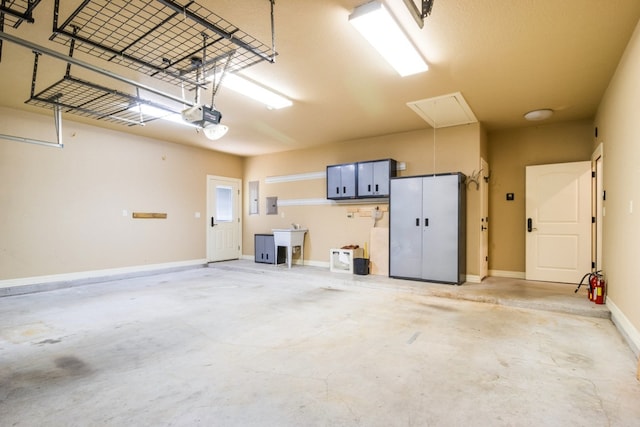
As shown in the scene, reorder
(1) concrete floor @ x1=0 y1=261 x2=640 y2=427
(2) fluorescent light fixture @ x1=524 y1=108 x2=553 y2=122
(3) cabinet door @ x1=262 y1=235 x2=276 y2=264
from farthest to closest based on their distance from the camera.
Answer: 1. (3) cabinet door @ x1=262 y1=235 x2=276 y2=264
2. (2) fluorescent light fixture @ x1=524 y1=108 x2=553 y2=122
3. (1) concrete floor @ x1=0 y1=261 x2=640 y2=427

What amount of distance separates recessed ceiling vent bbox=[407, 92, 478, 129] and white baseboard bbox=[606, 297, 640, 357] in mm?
3130

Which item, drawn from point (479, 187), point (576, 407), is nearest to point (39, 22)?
point (576, 407)

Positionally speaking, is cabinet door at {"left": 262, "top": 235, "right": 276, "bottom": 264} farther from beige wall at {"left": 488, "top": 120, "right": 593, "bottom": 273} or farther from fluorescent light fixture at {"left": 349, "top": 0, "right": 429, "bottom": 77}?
fluorescent light fixture at {"left": 349, "top": 0, "right": 429, "bottom": 77}

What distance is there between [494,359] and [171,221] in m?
6.67

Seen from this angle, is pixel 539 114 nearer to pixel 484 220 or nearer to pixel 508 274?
pixel 484 220

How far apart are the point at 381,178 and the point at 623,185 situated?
3462 millimetres

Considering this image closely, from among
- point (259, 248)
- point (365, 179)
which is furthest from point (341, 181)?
point (259, 248)

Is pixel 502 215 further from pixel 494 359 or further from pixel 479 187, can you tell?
pixel 494 359

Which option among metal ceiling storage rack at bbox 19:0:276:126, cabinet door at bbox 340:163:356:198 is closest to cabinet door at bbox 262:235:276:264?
cabinet door at bbox 340:163:356:198

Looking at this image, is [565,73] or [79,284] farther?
[79,284]

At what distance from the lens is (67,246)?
559 centimetres

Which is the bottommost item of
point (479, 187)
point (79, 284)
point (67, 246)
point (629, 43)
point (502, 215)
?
point (79, 284)

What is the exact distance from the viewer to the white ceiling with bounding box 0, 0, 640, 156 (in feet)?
8.77

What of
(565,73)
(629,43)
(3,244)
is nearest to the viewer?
(629,43)
